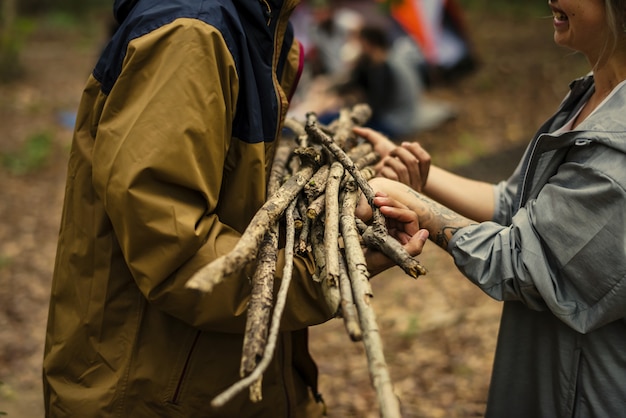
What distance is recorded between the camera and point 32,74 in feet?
40.3

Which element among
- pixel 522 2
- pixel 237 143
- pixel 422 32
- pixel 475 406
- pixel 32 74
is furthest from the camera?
pixel 522 2

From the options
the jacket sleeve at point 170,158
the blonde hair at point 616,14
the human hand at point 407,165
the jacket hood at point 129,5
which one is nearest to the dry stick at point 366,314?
the jacket sleeve at point 170,158

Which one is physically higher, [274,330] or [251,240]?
[251,240]

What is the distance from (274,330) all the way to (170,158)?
0.55 m

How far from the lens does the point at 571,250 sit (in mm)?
2008

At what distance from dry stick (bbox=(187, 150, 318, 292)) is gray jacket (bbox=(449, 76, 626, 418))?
22.8 inches

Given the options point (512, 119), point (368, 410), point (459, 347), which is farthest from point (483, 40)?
point (368, 410)

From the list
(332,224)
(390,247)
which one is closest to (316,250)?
(332,224)

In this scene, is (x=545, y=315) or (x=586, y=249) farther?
(x=545, y=315)

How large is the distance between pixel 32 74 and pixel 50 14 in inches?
254

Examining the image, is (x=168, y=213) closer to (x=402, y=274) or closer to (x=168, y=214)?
(x=168, y=214)

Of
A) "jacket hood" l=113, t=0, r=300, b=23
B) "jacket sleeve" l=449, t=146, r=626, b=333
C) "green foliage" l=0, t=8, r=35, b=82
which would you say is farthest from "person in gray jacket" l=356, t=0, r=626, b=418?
"green foliage" l=0, t=8, r=35, b=82

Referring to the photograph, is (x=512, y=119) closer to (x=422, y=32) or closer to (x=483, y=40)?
(x=422, y=32)

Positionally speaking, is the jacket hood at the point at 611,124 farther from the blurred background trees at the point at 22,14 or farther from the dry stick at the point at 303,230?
the blurred background trees at the point at 22,14
